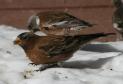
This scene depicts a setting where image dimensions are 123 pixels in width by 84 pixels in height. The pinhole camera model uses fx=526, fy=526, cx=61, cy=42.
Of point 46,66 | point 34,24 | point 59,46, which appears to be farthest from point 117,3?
point 46,66

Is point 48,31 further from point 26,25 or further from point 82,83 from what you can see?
point 82,83

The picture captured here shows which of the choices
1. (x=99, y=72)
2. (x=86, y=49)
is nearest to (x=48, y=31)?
(x=86, y=49)

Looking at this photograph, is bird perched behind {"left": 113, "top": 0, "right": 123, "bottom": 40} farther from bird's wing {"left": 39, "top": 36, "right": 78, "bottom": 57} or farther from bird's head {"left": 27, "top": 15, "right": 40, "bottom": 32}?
bird's wing {"left": 39, "top": 36, "right": 78, "bottom": 57}

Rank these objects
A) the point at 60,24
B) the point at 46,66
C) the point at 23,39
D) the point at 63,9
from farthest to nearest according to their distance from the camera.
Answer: the point at 63,9
the point at 60,24
the point at 23,39
the point at 46,66

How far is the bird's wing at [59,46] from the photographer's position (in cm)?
552

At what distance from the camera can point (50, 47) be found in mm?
5574

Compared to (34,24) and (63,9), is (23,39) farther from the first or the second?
(63,9)

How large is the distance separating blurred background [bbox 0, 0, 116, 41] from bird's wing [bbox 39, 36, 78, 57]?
9.67 ft

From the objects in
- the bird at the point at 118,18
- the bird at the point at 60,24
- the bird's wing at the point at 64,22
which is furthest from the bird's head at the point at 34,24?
the bird at the point at 118,18

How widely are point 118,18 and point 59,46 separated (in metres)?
2.81

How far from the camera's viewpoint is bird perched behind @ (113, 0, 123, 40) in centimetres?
816

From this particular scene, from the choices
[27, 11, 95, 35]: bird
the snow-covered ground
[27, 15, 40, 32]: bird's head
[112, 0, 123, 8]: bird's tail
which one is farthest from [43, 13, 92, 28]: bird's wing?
[112, 0, 123, 8]: bird's tail

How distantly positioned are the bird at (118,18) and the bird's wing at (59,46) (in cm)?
266

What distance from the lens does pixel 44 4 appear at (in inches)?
340
